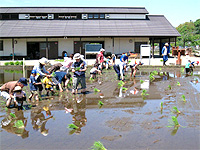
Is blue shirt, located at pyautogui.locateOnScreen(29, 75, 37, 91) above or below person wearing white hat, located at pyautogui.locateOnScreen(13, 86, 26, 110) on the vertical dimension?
above

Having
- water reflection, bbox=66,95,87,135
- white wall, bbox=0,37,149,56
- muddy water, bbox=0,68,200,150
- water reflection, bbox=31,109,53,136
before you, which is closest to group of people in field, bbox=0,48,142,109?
muddy water, bbox=0,68,200,150

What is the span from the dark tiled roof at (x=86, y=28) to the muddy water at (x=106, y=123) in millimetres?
21778

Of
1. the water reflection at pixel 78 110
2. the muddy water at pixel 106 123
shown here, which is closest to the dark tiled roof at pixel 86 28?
the water reflection at pixel 78 110

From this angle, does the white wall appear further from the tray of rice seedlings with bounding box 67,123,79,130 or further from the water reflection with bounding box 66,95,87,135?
the tray of rice seedlings with bounding box 67,123,79,130

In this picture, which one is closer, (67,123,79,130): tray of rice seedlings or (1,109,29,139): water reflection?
(1,109,29,139): water reflection

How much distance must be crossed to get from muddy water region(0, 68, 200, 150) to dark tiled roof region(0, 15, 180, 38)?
21.8 meters

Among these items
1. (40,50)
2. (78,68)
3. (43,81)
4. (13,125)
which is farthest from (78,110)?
(40,50)

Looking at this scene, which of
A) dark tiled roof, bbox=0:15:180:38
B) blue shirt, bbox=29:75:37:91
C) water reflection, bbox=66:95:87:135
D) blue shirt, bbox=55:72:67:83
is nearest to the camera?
water reflection, bbox=66:95:87:135

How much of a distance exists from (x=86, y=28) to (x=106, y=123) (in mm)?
26925

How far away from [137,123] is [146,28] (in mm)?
27726

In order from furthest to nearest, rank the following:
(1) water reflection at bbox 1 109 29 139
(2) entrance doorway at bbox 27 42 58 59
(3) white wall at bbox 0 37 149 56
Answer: (2) entrance doorway at bbox 27 42 58 59, (3) white wall at bbox 0 37 149 56, (1) water reflection at bbox 1 109 29 139

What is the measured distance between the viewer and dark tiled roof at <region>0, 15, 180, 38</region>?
30.8 meters

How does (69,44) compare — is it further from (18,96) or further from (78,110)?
(78,110)

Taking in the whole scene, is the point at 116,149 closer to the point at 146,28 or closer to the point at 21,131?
the point at 21,131
